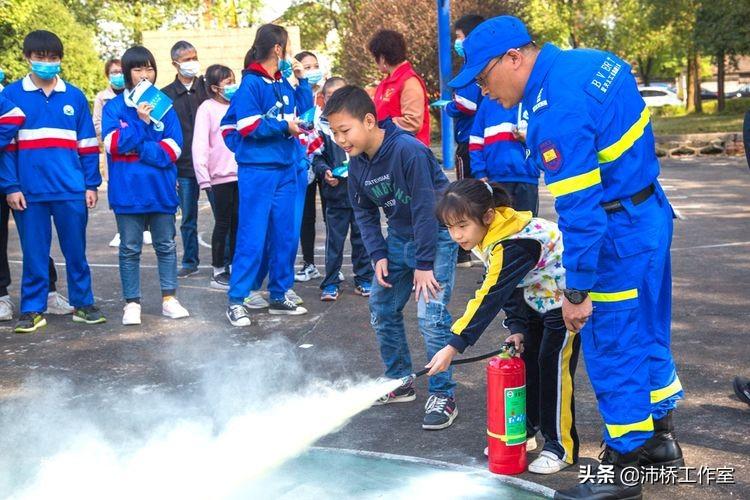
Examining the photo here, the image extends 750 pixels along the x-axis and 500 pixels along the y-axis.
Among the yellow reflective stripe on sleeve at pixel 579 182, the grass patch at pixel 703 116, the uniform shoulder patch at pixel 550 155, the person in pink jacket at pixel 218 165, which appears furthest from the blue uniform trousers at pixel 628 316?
the grass patch at pixel 703 116

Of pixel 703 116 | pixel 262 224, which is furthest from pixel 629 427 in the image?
pixel 703 116

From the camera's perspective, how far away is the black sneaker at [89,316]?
7.58m

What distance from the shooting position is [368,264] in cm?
854

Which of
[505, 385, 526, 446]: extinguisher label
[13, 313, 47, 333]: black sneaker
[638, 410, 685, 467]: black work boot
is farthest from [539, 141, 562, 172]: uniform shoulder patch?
[13, 313, 47, 333]: black sneaker

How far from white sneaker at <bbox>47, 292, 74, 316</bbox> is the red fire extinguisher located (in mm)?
4896

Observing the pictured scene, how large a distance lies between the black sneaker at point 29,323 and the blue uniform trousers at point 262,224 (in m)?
1.56

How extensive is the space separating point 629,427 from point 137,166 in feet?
15.7

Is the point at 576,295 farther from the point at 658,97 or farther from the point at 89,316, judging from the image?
the point at 658,97

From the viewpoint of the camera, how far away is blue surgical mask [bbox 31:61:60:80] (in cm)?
712

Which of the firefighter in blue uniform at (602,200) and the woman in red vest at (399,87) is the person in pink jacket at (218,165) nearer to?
the woman in red vest at (399,87)

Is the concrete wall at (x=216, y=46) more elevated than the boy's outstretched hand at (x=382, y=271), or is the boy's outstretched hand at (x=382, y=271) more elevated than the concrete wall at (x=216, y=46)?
the concrete wall at (x=216, y=46)

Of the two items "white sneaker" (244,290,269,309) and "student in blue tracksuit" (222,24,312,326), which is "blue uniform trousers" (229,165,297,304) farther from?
"white sneaker" (244,290,269,309)

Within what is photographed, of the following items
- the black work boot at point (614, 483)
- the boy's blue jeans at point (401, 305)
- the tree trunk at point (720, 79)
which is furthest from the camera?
the tree trunk at point (720, 79)

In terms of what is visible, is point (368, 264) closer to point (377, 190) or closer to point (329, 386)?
point (329, 386)
